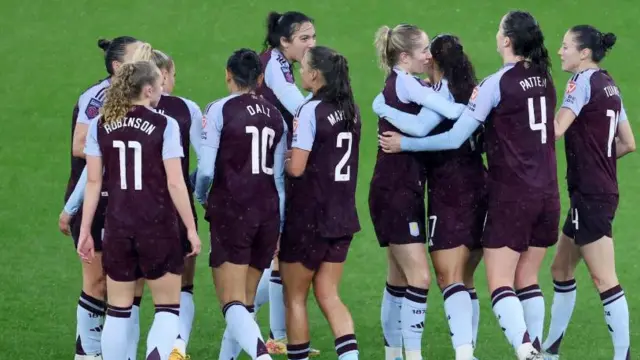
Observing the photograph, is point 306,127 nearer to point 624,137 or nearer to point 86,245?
point 86,245

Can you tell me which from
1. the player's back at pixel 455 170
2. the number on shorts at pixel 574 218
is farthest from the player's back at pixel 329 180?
the number on shorts at pixel 574 218

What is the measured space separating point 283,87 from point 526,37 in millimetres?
1816

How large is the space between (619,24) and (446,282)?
1073cm

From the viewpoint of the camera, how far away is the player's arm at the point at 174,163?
728 cm

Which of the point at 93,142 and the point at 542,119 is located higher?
the point at 542,119

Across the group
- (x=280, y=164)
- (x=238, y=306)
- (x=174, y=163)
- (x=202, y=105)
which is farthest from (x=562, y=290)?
(x=202, y=105)

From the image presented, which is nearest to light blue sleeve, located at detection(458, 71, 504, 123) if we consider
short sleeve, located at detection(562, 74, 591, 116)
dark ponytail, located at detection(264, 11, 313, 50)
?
short sleeve, located at detection(562, 74, 591, 116)

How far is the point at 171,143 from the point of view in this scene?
7281 mm

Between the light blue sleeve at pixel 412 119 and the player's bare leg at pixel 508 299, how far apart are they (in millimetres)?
854

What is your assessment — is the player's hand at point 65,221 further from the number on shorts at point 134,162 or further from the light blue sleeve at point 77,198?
the number on shorts at point 134,162

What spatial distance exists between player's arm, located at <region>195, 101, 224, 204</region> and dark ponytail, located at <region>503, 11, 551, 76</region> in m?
1.84

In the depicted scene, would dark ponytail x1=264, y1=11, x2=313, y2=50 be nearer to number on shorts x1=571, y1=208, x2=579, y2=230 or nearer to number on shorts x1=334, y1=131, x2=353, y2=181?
number on shorts x1=334, y1=131, x2=353, y2=181

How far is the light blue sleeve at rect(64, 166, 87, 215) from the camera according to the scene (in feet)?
25.8

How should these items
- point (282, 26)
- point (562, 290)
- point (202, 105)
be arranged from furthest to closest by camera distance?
point (202, 105)
point (282, 26)
point (562, 290)
